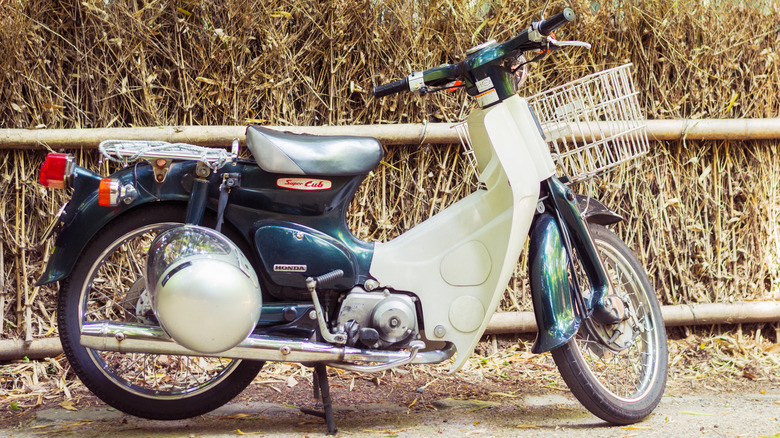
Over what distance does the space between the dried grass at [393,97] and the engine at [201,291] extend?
1.07 metres

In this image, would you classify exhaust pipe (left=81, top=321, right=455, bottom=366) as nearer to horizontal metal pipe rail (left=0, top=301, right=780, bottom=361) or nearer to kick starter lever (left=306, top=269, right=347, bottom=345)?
kick starter lever (left=306, top=269, right=347, bottom=345)

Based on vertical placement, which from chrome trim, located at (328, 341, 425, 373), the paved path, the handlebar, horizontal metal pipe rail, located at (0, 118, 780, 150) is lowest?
the paved path

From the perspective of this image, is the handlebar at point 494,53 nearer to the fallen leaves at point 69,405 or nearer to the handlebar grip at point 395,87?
the handlebar grip at point 395,87

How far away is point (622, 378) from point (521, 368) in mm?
433

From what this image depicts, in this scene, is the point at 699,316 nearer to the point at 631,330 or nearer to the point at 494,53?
the point at 631,330

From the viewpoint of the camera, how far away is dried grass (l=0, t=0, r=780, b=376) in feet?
9.55

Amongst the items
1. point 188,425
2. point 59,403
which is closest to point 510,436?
point 188,425

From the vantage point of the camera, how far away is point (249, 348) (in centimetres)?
218

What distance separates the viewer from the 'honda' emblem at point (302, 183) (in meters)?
2.28

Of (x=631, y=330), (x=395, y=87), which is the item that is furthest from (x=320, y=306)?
(x=631, y=330)

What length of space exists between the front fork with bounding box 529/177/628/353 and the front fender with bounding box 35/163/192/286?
1158 mm

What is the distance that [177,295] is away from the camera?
1969mm

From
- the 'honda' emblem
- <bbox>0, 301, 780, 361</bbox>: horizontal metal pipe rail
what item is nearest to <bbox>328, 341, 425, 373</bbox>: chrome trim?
the 'honda' emblem

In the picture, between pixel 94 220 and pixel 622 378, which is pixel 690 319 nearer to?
pixel 622 378
